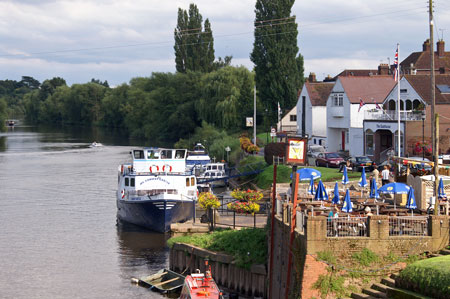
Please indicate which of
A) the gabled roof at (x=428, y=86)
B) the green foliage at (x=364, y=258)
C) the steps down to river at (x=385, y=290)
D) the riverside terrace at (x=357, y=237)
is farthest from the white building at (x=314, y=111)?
the steps down to river at (x=385, y=290)

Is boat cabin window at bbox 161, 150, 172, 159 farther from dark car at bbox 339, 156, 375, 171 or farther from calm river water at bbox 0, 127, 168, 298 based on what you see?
dark car at bbox 339, 156, 375, 171

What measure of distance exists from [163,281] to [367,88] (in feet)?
154

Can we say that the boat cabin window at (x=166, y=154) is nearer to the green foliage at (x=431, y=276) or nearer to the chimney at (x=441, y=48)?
the green foliage at (x=431, y=276)

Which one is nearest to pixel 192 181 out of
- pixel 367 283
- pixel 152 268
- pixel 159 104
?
pixel 152 268

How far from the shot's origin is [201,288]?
27.2 meters

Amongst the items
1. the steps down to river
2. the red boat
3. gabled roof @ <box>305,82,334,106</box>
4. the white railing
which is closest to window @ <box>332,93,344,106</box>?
the white railing

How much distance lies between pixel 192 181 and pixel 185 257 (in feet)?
60.9

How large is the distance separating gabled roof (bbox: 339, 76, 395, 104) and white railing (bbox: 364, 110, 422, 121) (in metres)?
2.10

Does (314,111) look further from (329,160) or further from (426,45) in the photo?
(426,45)

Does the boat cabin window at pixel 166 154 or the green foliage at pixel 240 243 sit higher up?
the boat cabin window at pixel 166 154

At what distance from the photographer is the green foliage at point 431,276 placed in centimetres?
1959

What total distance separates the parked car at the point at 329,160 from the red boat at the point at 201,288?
122ft

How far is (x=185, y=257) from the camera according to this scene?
34.8m

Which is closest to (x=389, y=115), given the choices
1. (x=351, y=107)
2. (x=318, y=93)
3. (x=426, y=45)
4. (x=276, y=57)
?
(x=351, y=107)
